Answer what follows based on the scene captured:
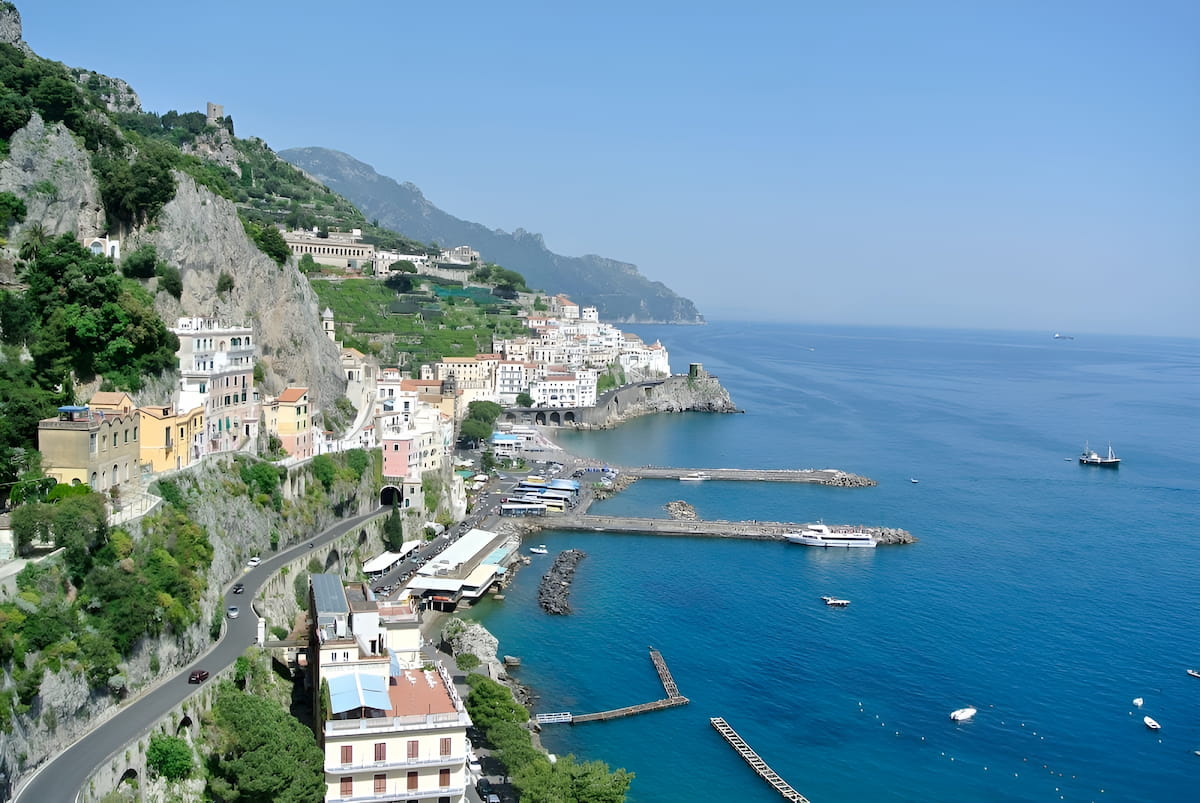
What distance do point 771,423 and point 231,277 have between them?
185 ft

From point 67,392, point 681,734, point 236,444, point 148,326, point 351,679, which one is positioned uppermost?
point 148,326

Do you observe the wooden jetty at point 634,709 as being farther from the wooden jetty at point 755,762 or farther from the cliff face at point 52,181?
the cliff face at point 52,181

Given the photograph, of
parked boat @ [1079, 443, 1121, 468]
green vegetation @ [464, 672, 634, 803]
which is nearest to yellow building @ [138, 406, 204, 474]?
green vegetation @ [464, 672, 634, 803]

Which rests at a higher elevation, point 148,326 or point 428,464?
point 148,326

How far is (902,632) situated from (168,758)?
24.6 m

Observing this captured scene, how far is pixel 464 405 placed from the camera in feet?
227

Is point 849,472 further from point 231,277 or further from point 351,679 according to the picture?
point 351,679

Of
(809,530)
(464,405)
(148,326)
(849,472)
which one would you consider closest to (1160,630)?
(809,530)

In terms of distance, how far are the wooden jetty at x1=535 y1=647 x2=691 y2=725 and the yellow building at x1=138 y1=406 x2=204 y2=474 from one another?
1257cm

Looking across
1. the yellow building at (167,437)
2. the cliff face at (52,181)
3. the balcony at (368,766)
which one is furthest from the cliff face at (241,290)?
the balcony at (368,766)

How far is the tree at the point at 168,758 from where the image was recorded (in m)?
18.5

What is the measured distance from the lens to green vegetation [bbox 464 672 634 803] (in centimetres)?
1980

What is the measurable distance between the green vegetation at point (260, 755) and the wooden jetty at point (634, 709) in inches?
296

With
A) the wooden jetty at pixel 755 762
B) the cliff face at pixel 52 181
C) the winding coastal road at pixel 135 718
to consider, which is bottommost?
the wooden jetty at pixel 755 762
